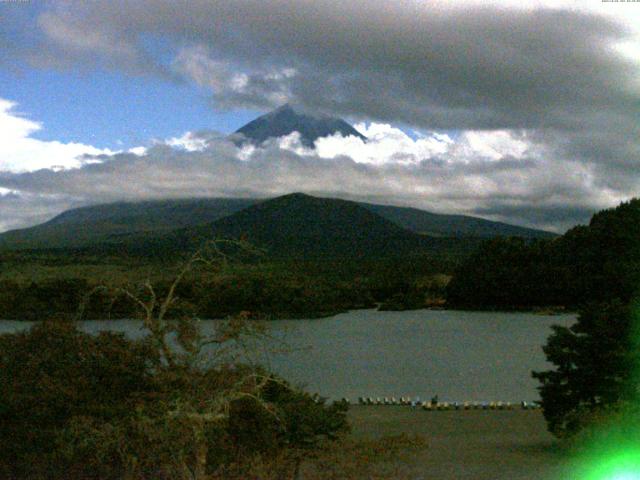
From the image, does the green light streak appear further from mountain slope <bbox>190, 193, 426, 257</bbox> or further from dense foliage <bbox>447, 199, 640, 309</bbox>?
mountain slope <bbox>190, 193, 426, 257</bbox>

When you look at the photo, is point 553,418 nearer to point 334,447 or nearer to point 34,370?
point 334,447

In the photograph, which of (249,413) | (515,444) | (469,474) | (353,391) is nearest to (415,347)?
(353,391)

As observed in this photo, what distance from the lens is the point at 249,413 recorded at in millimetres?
9625

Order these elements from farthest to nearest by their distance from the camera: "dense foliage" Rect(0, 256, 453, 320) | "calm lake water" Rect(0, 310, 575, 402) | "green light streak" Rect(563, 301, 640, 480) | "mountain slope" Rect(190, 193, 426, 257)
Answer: "mountain slope" Rect(190, 193, 426, 257)
"dense foliage" Rect(0, 256, 453, 320)
"calm lake water" Rect(0, 310, 575, 402)
"green light streak" Rect(563, 301, 640, 480)

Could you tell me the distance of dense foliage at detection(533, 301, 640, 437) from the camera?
15961mm

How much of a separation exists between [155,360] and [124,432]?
3.01 ft

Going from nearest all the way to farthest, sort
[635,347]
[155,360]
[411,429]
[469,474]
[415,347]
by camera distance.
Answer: [155,360], [469,474], [635,347], [411,429], [415,347]

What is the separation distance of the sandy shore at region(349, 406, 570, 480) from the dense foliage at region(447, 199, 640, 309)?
43.1m

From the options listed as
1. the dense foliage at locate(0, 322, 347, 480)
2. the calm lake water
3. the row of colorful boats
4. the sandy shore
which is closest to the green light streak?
the sandy shore

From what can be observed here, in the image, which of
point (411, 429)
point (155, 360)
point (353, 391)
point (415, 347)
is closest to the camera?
point (155, 360)

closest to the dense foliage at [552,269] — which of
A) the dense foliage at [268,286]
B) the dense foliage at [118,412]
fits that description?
the dense foliage at [268,286]

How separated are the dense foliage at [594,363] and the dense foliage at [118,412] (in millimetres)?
8028

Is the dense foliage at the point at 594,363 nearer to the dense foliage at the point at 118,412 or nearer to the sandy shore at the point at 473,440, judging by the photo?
the sandy shore at the point at 473,440

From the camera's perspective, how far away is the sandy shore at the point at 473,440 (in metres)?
12.9
